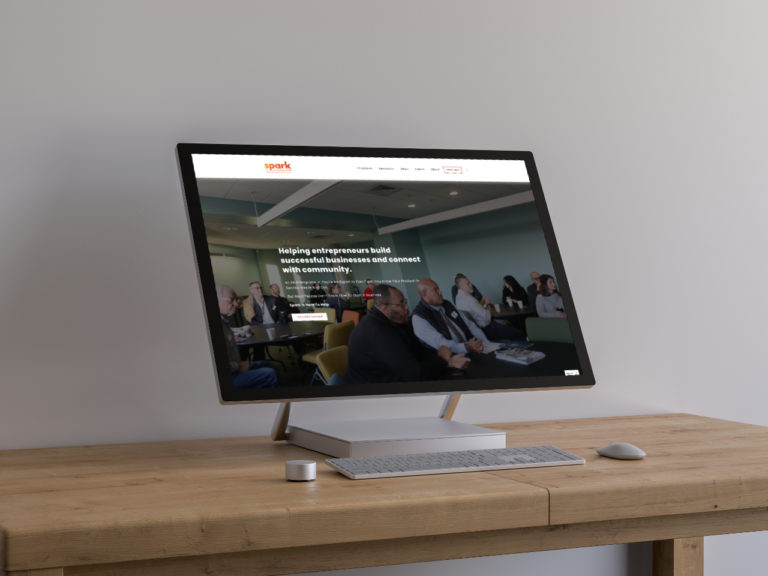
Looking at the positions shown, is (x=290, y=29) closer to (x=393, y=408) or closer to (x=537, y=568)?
(x=393, y=408)

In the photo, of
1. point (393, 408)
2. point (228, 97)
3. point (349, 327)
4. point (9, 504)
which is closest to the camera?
point (9, 504)

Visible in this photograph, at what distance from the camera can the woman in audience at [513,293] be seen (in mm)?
1572

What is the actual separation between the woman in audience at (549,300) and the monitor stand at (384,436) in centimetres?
27

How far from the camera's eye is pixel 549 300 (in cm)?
161

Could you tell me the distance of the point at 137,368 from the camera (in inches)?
66.6

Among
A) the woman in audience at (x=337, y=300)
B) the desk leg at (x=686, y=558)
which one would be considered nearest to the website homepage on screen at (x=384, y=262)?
the woman in audience at (x=337, y=300)

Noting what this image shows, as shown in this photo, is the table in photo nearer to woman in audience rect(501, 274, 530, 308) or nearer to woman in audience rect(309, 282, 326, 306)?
woman in audience rect(309, 282, 326, 306)

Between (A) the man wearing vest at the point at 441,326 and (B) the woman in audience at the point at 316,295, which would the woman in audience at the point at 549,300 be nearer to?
(A) the man wearing vest at the point at 441,326

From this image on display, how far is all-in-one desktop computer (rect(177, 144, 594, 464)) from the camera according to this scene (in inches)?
56.4

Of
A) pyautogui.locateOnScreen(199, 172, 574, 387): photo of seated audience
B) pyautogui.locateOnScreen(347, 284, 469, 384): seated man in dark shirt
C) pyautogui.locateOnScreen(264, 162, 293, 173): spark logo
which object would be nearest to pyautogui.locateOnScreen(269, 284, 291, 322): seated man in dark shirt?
pyautogui.locateOnScreen(199, 172, 574, 387): photo of seated audience

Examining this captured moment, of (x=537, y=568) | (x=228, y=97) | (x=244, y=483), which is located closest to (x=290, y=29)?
(x=228, y=97)

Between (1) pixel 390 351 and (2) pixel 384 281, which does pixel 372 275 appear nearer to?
(2) pixel 384 281

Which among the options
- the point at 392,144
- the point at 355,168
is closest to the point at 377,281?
the point at 355,168

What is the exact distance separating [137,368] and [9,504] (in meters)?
0.64
